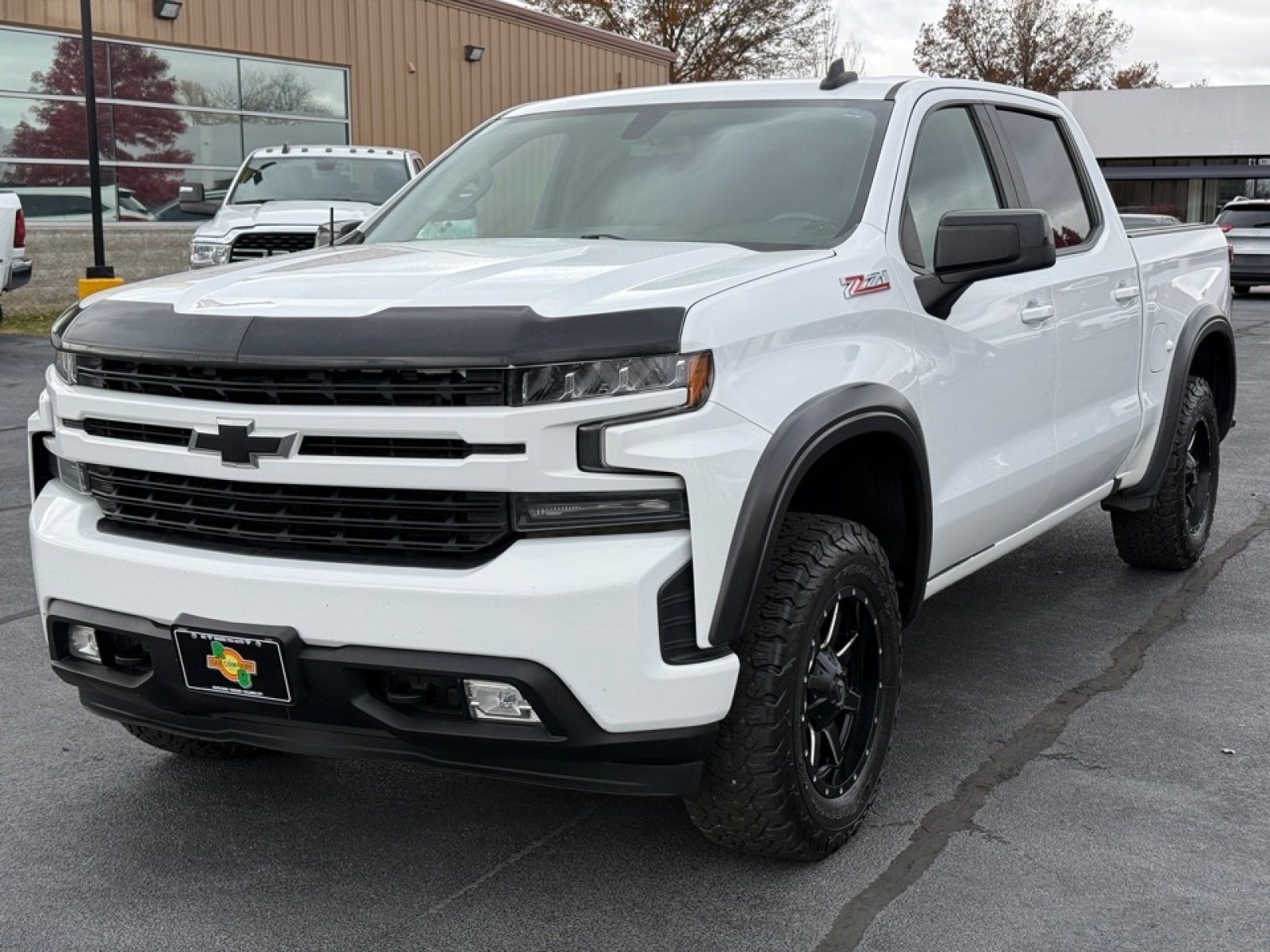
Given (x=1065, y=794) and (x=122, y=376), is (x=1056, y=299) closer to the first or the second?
(x=1065, y=794)

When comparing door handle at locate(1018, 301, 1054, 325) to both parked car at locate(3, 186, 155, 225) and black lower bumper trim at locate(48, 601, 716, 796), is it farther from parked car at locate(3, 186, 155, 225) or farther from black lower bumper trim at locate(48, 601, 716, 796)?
parked car at locate(3, 186, 155, 225)

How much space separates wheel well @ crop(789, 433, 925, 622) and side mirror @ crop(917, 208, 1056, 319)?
426 millimetres

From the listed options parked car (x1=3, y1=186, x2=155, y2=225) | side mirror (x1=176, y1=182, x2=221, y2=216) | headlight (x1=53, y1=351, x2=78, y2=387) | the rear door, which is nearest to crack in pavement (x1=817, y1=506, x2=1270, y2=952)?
the rear door

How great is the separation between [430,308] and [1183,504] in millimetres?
3834

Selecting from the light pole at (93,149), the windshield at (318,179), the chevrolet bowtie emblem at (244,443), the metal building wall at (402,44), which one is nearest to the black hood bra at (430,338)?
the chevrolet bowtie emblem at (244,443)

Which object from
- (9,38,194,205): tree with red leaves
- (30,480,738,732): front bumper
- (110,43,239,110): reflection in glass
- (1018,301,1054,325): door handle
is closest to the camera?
(30,480,738,732): front bumper

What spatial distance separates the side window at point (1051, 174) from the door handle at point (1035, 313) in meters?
0.48

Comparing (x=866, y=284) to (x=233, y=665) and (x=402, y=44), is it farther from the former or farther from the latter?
(x=402, y=44)

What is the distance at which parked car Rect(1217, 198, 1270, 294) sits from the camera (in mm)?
23656

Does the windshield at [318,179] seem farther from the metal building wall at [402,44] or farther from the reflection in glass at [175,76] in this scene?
the reflection in glass at [175,76]

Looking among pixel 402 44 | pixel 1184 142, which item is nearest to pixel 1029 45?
pixel 1184 142

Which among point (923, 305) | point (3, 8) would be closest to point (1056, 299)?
point (923, 305)

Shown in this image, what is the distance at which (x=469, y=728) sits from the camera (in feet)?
9.55

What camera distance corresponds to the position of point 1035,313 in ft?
14.3
